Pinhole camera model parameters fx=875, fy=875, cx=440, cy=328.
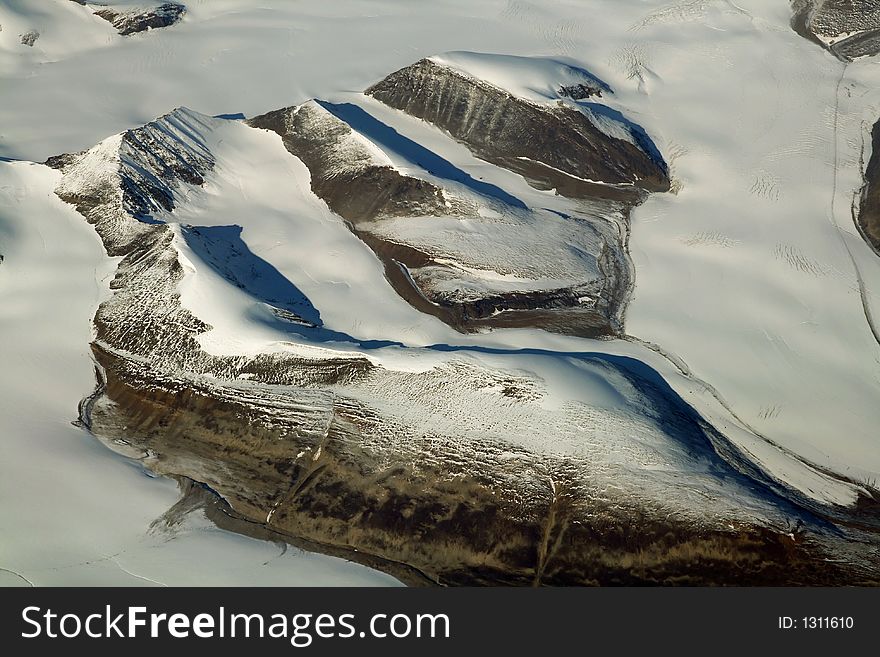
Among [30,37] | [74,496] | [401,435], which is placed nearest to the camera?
[74,496]

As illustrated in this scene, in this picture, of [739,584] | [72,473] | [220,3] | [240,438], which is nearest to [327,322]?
[240,438]

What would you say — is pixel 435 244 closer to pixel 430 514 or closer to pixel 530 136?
pixel 530 136

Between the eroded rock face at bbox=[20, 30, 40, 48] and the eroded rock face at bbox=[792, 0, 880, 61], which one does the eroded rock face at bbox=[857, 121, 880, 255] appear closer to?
the eroded rock face at bbox=[792, 0, 880, 61]

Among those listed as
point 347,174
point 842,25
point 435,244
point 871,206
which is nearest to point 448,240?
point 435,244

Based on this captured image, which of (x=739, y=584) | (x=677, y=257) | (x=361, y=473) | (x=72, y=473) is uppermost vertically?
(x=677, y=257)

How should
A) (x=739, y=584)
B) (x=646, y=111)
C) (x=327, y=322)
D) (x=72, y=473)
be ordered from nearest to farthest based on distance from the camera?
(x=739, y=584)
(x=72, y=473)
(x=327, y=322)
(x=646, y=111)

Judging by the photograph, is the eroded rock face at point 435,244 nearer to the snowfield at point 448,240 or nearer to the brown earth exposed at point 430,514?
the snowfield at point 448,240

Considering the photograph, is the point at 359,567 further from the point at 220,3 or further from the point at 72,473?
the point at 220,3

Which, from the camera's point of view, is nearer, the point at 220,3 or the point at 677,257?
the point at 677,257
